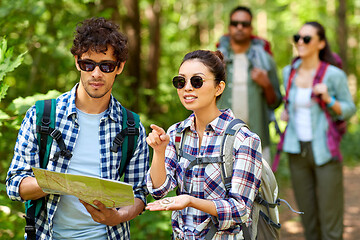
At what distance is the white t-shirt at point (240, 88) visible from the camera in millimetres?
5223

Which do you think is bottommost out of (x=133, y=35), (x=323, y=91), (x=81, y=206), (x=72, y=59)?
(x=81, y=206)

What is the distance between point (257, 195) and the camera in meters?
2.58

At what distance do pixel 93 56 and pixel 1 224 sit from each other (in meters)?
1.88

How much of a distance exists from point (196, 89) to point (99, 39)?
69cm

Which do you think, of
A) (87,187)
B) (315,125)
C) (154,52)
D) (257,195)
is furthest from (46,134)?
(154,52)

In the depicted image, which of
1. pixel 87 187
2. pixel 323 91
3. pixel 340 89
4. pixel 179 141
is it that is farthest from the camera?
pixel 340 89

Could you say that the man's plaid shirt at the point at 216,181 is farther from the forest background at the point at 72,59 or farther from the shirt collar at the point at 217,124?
the forest background at the point at 72,59

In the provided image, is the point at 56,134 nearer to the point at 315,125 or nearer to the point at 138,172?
the point at 138,172

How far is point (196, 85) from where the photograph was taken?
8.06 ft

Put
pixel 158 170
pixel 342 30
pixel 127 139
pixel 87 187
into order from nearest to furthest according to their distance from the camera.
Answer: pixel 87 187 < pixel 158 170 < pixel 127 139 < pixel 342 30

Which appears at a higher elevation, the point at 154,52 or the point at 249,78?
the point at 154,52

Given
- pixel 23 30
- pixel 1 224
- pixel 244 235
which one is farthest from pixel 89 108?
pixel 23 30

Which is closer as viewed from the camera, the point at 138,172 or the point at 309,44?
the point at 138,172

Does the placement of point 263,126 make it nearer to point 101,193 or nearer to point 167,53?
point 101,193
